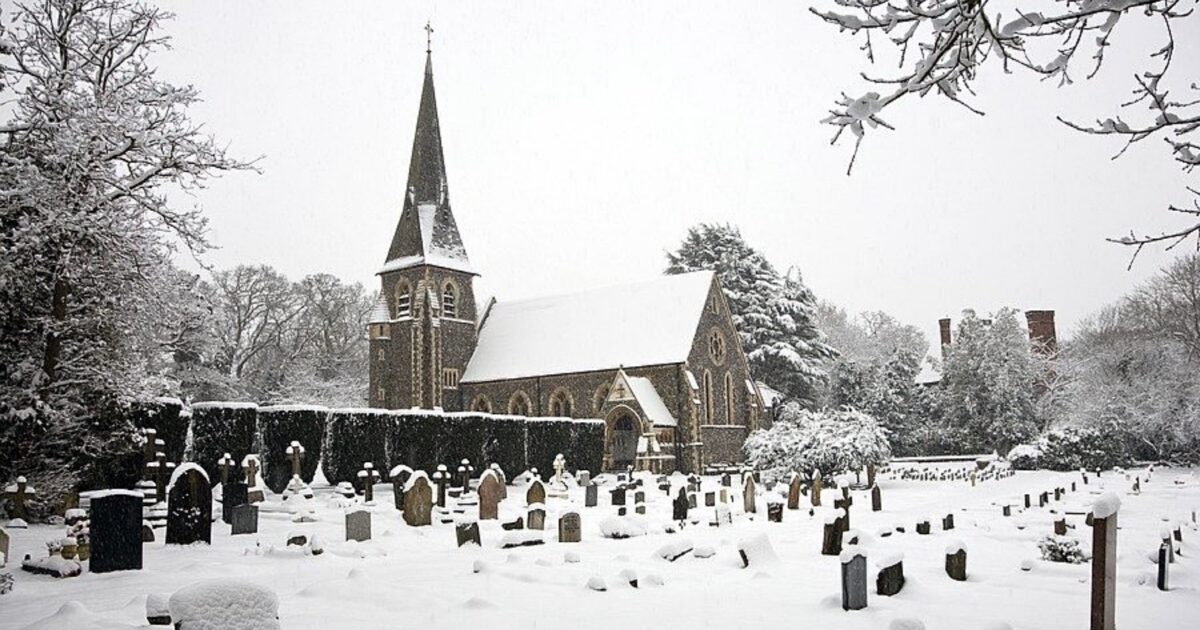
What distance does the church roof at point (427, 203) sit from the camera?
4184cm

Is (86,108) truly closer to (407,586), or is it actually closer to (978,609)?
(407,586)

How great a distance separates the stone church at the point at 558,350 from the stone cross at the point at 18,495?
23.4 metres

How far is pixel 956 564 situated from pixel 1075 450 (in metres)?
29.0

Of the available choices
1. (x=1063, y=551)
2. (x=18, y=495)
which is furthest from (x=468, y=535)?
(x=1063, y=551)

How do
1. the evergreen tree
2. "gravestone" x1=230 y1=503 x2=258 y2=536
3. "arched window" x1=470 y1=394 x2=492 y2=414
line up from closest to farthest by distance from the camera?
1. "gravestone" x1=230 y1=503 x2=258 y2=536
2. "arched window" x1=470 y1=394 x2=492 y2=414
3. the evergreen tree

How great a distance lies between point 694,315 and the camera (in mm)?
37625

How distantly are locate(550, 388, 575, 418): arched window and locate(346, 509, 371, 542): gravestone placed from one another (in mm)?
24990

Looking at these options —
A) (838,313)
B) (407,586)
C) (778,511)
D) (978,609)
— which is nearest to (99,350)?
(407,586)

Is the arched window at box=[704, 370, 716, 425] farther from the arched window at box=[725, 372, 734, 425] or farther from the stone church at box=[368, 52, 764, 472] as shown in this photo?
the arched window at box=[725, 372, 734, 425]

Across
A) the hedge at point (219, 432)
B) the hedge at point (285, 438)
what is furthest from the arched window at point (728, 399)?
the hedge at point (219, 432)

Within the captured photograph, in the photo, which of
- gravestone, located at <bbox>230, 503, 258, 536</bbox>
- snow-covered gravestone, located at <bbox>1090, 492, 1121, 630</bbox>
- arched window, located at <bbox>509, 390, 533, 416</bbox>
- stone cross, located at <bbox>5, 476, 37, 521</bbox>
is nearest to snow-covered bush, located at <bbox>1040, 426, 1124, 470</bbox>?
arched window, located at <bbox>509, 390, 533, 416</bbox>

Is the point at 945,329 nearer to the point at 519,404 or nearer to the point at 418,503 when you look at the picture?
the point at 519,404

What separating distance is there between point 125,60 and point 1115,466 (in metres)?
36.0

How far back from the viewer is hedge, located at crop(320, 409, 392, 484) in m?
21.7
